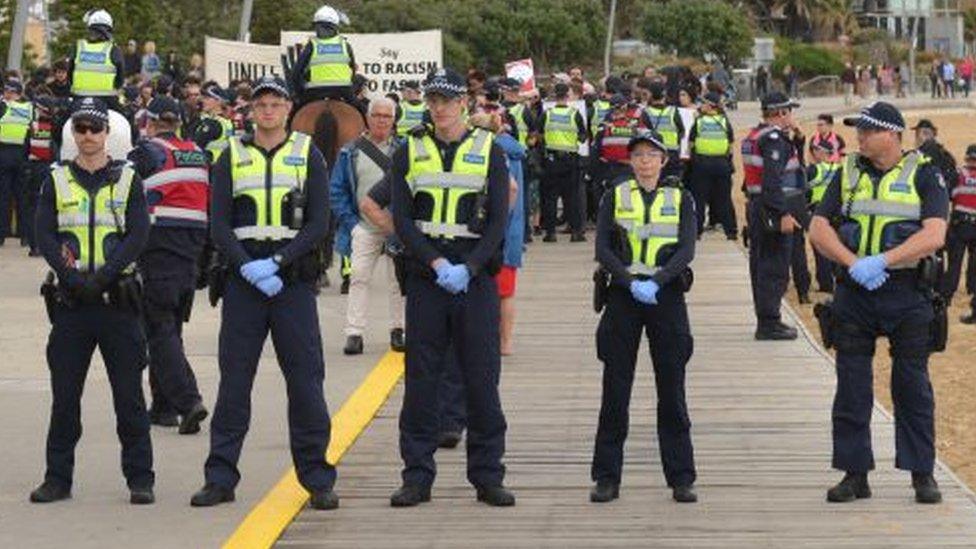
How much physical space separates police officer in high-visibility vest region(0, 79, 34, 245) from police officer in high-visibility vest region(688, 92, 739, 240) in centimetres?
733

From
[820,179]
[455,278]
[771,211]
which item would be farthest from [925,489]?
[820,179]

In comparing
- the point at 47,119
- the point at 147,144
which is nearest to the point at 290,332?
the point at 147,144

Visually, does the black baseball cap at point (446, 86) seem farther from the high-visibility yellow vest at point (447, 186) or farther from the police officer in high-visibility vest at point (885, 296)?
the police officer in high-visibility vest at point (885, 296)

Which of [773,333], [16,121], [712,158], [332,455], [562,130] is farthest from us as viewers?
[712,158]

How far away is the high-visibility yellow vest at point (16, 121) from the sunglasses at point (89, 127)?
48.6 feet

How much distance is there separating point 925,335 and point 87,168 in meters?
4.01

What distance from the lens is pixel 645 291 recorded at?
11422mm

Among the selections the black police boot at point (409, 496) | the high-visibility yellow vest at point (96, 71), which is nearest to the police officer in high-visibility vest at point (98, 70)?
the high-visibility yellow vest at point (96, 71)

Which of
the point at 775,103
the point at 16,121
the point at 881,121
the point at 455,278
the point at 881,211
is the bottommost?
the point at 455,278

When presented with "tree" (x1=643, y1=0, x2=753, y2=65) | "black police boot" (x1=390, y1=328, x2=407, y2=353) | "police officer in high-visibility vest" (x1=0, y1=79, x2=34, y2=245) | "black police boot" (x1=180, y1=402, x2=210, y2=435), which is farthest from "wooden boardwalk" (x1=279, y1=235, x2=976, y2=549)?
"tree" (x1=643, y1=0, x2=753, y2=65)

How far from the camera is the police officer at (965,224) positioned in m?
21.9

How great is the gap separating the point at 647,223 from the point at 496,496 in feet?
4.86

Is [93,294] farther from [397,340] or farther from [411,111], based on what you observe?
[411,111]

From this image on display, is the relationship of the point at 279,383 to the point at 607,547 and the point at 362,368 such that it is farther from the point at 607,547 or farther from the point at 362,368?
the point at 607,547
